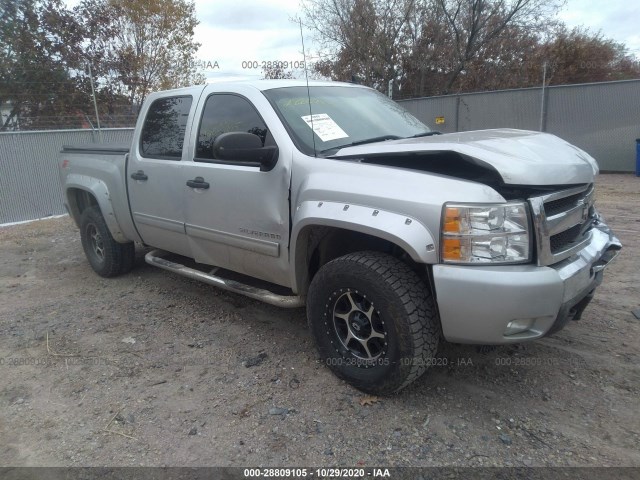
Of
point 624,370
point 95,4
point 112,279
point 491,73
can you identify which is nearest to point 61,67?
point 95,4

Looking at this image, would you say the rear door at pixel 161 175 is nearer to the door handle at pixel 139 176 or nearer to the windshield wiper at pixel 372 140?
the door handle at pixel 139 176

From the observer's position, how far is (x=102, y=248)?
5395 millimetres

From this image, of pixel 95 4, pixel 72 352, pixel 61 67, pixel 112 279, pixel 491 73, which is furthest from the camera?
pixel 491 73

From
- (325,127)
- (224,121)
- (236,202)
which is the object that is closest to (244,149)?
(236,202)

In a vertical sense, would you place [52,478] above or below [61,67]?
below

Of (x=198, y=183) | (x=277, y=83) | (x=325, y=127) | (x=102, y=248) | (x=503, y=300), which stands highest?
(x=277, y=83)

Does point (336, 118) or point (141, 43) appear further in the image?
point (141, 43)

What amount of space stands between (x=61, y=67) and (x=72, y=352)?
16.9 m

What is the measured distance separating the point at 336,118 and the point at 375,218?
3.94 ft

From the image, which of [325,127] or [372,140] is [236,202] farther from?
[372,140]

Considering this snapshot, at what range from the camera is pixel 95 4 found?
64.1 feet

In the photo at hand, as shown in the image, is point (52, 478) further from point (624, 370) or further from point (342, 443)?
point (624, 370)

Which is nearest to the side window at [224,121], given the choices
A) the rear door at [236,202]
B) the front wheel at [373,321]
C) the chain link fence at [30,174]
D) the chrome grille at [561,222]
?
the rear door at [236,202]

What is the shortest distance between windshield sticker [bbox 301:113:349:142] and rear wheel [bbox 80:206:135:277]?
2.83 meters
